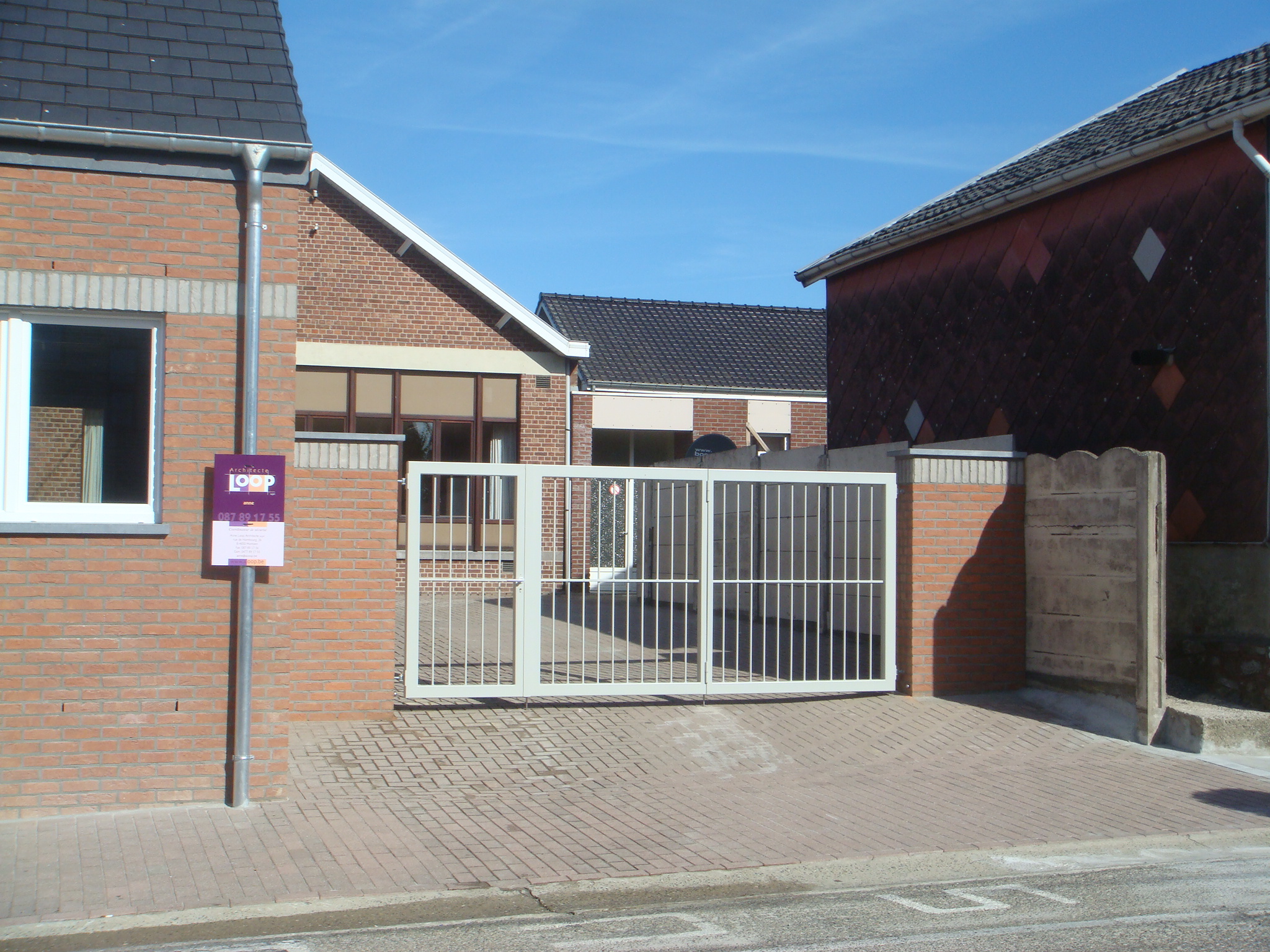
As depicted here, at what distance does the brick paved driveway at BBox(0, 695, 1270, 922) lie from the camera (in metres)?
6.20

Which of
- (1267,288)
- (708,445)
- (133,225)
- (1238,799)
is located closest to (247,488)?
(133,225)

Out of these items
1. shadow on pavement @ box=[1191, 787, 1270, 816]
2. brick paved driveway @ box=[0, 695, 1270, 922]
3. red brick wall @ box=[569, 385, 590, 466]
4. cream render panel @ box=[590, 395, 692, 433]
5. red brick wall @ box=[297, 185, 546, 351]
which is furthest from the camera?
cream render panel @ box=[590, 395, 692, 433]

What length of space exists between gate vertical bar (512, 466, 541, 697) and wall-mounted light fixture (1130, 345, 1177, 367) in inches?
231

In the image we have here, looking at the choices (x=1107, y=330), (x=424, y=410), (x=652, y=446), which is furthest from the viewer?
(x=652, y=446)

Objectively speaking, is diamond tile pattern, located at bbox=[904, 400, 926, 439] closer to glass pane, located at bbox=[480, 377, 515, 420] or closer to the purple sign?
glass pane, located at bbox=[480, 377, 515, 420]

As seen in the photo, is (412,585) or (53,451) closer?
(53,451)

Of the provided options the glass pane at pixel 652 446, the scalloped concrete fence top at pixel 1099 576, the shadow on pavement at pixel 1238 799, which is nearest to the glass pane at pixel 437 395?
the glass pane at pixel 652 446

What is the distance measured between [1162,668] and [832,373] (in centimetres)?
834

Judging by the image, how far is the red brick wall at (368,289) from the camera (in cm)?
2058

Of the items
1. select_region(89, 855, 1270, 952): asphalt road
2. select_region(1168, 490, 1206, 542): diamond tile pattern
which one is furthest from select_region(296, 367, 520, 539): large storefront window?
select_region(89, 855, 1270, 952): asphalt road

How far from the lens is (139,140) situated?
7.25m

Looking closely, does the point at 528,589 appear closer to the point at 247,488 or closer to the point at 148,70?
the point at 247,488

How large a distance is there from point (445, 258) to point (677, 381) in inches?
296

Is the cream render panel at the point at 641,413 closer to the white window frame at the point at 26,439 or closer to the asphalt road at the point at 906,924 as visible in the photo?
the white window frame at the point at 26,439
